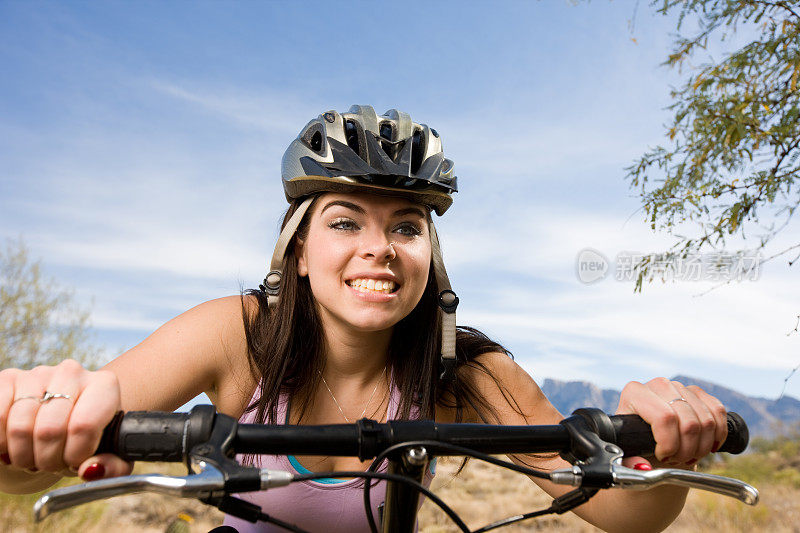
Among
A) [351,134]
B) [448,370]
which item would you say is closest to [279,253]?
[351,134]

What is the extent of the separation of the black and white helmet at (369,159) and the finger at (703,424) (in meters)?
1.53

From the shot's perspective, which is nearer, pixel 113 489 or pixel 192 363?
pixel 113 489

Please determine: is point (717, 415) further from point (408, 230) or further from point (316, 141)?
point (316, 141)

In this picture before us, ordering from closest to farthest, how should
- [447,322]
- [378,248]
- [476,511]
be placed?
[378,248] → [447,322] → [476,511]

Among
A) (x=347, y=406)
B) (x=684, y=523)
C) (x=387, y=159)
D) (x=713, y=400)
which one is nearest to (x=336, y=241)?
(x=387, y=159)

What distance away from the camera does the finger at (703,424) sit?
1742 millimetres

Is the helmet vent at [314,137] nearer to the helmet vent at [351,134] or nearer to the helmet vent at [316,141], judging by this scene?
the helmet vent at [316,141]

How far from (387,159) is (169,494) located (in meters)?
1.90

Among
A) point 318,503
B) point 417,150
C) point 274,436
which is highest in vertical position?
point 417,150

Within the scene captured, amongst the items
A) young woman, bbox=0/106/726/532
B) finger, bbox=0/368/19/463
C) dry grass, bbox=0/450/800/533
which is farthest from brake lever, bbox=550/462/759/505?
dry grass, bbox=0/450/800/533

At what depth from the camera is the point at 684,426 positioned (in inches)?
68.1

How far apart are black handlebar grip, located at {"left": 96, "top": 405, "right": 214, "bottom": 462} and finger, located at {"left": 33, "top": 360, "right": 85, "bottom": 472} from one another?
9 centimetres

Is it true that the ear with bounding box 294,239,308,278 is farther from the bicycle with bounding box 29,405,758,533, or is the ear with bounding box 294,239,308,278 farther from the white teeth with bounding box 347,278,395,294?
the bicycle with bounding box 29,405,758,533

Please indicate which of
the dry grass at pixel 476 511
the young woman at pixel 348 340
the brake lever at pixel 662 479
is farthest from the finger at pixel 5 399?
the dry grass at pixel 476 511
